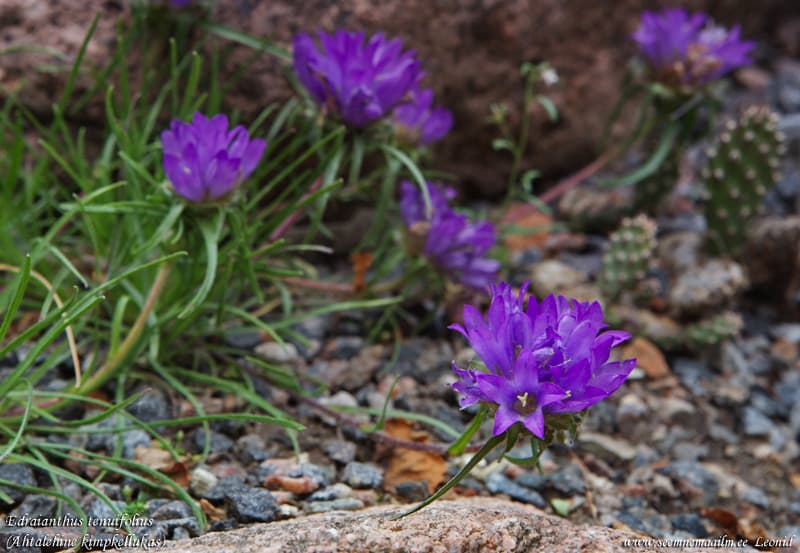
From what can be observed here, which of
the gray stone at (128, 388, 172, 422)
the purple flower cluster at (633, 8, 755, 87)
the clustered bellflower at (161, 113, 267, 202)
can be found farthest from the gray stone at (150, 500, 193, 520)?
the purple flower cluster at (633, 8, 755, 87)

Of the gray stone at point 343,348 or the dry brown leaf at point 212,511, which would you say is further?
the gray stone at point 343,348

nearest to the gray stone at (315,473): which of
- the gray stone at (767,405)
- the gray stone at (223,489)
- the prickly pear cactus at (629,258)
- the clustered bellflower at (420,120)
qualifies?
the gray stone at (223,489)

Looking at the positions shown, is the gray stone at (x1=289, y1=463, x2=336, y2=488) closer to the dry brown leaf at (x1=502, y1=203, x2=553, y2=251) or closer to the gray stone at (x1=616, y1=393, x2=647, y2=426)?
the gray stone at (x1=616, y1=393, x2=647, y2=426)

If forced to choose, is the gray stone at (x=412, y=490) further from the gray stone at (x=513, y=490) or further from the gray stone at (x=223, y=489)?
the gray stone at (x=223, y=489)

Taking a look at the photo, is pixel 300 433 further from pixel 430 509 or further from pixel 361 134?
pixel 361 134

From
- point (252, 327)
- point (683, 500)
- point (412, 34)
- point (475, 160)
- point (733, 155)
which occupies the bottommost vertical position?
point (683, 500)

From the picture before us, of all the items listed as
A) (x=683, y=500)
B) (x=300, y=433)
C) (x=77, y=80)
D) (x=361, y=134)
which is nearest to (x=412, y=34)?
(x=361, y=134)

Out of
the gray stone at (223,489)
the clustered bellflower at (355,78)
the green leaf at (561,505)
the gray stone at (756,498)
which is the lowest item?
the gray stone at (756,498)

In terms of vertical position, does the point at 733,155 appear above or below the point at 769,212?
above
